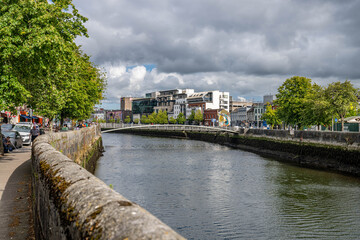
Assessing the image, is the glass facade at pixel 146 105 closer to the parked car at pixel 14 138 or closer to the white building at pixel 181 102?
the white building at pixel 181 102

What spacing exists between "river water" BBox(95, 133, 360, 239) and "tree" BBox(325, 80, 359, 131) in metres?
16.9

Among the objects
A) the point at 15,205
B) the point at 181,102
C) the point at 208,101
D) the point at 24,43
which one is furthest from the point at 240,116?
the point at 15,205

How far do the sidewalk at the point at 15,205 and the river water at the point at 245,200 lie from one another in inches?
220

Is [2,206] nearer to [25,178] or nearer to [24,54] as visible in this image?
[25,178]

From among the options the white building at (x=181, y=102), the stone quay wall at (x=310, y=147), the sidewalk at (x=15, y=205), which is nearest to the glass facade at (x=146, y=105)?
the white building at (x=181, y=102)

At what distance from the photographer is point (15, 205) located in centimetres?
689

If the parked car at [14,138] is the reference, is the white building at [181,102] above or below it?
above

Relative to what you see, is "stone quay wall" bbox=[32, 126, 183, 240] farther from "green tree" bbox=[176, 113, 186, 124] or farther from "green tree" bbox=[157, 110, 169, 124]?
"green tree" bbox=[157, 110, 169, 124]

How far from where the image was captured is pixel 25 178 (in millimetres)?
10094

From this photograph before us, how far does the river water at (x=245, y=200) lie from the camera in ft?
43.3

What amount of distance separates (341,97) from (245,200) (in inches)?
1215

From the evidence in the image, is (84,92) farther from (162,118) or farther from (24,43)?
(162,118)

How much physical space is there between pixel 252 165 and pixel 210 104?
11589 cm

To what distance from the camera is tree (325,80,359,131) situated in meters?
42.3
